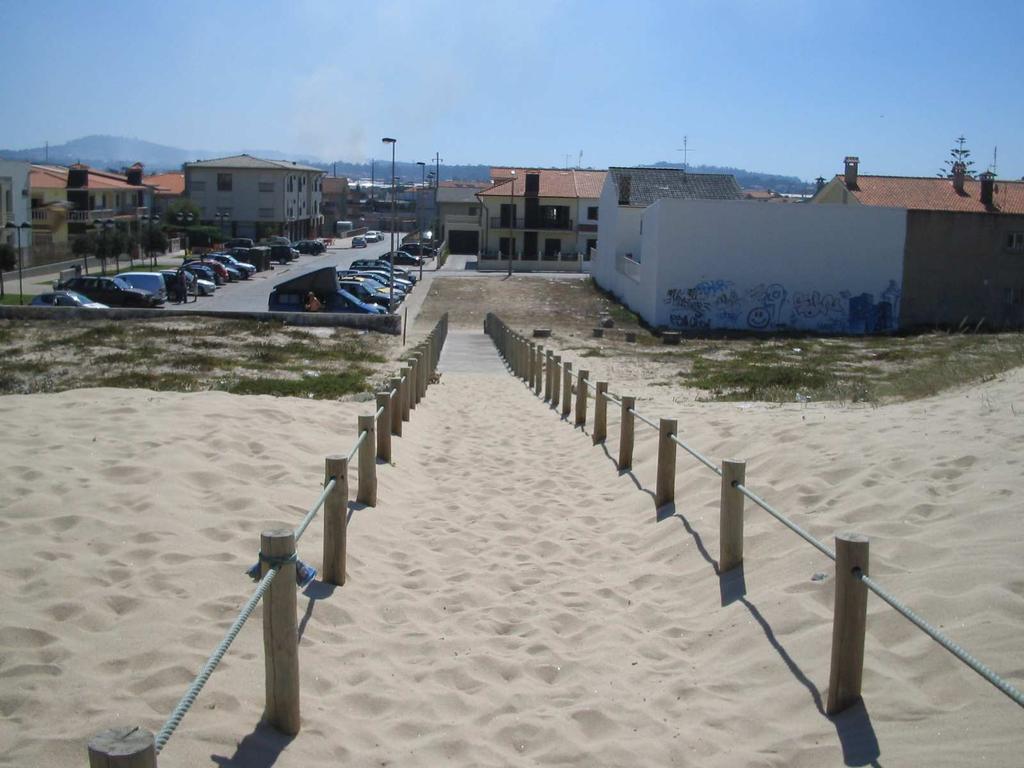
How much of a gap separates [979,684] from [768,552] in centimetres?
254

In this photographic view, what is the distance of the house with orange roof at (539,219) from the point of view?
85.0 meters

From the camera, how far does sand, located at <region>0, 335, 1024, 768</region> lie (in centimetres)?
475

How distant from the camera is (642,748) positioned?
4.86m

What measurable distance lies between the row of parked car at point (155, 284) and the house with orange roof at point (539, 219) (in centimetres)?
2054

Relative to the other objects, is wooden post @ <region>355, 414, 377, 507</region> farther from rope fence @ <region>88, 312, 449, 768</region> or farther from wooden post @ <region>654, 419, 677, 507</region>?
wooden post @ <region>654, 419, 677, 507</region>

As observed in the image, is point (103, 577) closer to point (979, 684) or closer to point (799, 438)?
point (979, 684)

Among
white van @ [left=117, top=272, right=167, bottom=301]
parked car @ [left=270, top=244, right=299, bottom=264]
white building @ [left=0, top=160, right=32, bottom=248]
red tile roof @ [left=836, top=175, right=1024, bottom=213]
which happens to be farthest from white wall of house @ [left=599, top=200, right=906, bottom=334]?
parked car @ [left=270, top=244, right=299, bottom=264]

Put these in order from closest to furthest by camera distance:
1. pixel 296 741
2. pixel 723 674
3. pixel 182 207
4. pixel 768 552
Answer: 1. pixel 296 741
2. pixel 723 674
3. pixel 768 552
4. pixel 182 207

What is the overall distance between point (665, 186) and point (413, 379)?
4856 cm

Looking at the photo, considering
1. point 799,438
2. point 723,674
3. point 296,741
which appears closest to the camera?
point 296,741

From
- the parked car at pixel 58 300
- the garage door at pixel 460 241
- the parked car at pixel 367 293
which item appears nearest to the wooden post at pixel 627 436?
the parked car at pixel 58 300

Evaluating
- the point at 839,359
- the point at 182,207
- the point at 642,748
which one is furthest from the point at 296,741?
the point at 182,207

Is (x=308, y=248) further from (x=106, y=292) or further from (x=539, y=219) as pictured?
(x=106, y=292)

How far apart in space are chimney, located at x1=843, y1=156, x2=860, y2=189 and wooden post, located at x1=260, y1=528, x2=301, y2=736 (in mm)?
52142
